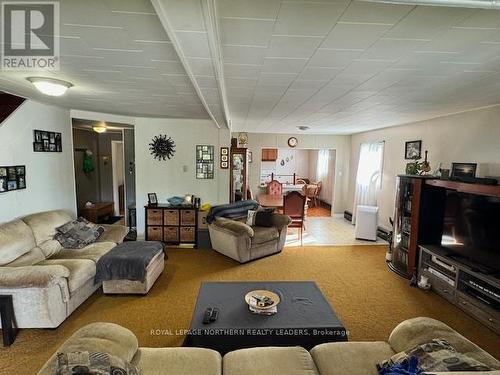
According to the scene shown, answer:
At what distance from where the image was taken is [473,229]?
119 inches

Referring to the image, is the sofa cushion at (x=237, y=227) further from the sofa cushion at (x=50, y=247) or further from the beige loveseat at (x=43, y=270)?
the sofa cushion at (x=50, y=247)

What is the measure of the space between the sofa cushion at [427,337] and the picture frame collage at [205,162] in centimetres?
407

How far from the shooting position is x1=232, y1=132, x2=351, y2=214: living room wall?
755 cm

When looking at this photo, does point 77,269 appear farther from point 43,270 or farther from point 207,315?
point 207,315

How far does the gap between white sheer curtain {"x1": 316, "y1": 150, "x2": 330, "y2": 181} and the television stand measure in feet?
18.1

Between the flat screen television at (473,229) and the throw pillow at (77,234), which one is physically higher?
the flat screen television at (473,229)

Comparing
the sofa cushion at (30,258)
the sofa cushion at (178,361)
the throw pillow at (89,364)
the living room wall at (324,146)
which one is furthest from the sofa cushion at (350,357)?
the living room wall at (324,146)

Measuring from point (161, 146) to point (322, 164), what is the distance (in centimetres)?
586

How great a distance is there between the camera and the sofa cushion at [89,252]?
3.20 metres

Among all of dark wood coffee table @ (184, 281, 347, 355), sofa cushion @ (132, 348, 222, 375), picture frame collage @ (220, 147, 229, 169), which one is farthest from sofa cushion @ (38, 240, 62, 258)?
picture frame collage @ (220, 147, 229, 169)

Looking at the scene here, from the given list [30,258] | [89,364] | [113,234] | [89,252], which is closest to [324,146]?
[113,234]

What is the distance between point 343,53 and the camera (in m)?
1.79

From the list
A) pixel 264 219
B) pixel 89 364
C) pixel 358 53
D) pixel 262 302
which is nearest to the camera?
pixel 89 364

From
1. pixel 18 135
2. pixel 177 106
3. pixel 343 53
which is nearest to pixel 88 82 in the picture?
pixel 177 106
